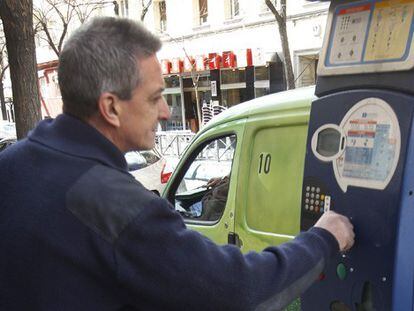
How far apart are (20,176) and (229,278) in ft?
1.97

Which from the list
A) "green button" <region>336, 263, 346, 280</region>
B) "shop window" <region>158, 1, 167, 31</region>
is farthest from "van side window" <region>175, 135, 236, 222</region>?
"shop window" <region>158, 1, 167, 31</region>

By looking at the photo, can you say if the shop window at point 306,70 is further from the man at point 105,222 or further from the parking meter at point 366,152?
the man at point 105,222

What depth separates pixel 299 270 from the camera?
1459mm

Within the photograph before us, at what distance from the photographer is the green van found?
9.55ft

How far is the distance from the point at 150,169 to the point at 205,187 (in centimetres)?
383

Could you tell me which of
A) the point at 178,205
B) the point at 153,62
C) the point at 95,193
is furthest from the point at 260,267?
the point at 178,205

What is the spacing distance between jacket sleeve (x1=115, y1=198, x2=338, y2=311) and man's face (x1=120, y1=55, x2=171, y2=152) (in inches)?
9.1

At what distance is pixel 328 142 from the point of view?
1948 mm

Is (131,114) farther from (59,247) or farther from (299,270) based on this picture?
(299,270)

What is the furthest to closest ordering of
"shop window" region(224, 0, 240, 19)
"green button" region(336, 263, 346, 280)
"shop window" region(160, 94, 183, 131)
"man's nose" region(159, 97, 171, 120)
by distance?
"shop window" region(160, 94, 183, 131) → "shop window" region(224, 0, 240, 19) → "green button" region(336, 263, 346, 280) → "man's nose" region(159, 97, 171, 120)

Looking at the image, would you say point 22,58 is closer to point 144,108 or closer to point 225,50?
point 144,108

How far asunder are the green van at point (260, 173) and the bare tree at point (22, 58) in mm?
1531

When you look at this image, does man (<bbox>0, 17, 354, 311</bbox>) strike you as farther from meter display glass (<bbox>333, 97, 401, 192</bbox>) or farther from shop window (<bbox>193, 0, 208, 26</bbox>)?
shop window (<bbox>193, 0, 208, 26</bbox>)

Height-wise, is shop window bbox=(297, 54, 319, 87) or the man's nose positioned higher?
the man's nose
